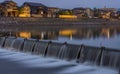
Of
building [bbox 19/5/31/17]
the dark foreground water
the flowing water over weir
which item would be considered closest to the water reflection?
the dark foreground water

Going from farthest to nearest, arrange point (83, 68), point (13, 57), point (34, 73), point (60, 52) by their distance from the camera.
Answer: point (13, 57), point (60, 52), point (83, 68), point (34, 73)

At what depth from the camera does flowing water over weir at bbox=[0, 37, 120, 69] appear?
1342 cm

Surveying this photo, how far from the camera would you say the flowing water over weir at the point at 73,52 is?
13422mm

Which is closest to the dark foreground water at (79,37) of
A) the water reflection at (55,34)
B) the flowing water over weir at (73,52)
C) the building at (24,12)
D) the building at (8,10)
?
the water reflection at (55,34)

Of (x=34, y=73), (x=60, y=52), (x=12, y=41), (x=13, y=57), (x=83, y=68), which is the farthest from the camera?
(x=12, y=41)

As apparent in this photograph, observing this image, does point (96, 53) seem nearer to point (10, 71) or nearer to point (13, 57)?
point (10, 71)

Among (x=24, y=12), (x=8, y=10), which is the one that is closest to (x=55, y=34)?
(x=24, y=12)

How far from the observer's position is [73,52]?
15.4m

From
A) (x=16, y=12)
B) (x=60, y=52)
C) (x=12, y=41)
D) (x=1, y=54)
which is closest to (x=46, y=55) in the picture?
(x=60, y=52)

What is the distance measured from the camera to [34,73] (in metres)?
12.8

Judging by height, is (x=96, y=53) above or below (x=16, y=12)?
above

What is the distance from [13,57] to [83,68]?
5308 mm

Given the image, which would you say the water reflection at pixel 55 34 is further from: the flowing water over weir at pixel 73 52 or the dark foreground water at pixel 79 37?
the flowing water over weir at pixel 73 52

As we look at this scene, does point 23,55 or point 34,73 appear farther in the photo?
point 23,55
